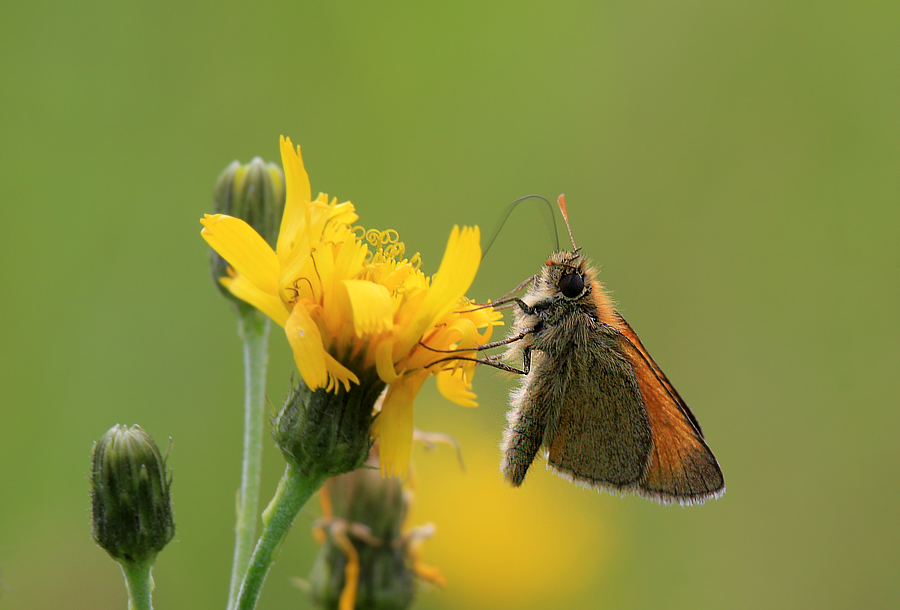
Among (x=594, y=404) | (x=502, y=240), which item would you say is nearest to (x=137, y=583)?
(x=594, y=404)

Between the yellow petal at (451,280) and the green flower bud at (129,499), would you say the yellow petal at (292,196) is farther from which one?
the green flower bud at (129,499)

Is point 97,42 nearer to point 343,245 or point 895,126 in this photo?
point 343,245

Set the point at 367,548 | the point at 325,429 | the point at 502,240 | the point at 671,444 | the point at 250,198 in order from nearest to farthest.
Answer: the point at 325,429
the point at 250,198
the point at 671,444
the point at 367,548
the point at 502,240

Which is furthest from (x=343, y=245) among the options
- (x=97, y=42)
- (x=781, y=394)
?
(x=781, y=394)

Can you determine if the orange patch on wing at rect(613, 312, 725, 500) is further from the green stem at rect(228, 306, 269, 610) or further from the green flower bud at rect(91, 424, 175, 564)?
the green flower bud at rect(91, 424, 175, 564)

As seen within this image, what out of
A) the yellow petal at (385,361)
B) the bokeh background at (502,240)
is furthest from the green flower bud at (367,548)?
the yellow petal at (385,361)

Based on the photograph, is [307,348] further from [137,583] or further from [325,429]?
[137,583]

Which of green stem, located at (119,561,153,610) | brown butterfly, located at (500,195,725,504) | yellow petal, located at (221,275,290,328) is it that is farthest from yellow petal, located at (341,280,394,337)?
brown butterfly, located at (500,195,725,504)
